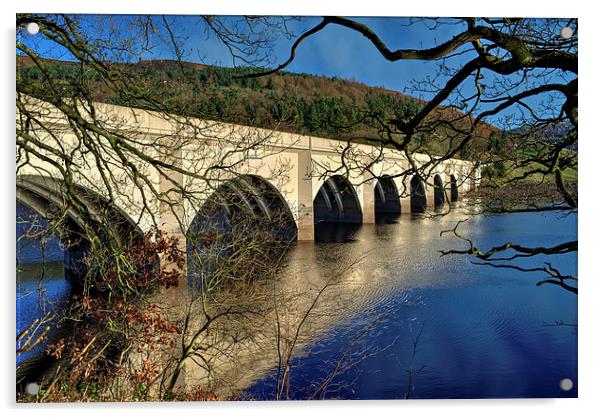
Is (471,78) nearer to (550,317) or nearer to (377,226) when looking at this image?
(550,317)

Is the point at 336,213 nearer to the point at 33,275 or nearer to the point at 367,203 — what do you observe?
the point at 367,203

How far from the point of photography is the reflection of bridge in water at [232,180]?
116 inches

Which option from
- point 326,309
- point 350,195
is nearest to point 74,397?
point 326,309

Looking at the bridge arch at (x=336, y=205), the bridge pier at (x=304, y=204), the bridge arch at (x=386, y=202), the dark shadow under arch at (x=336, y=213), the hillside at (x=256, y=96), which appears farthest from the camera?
the bridge arch at (x=336, y=205)

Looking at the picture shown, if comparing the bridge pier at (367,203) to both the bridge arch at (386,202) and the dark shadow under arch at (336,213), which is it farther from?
the dark shadow under arch at (336,213)

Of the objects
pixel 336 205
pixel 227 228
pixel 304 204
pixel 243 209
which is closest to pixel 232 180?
pixel 243 209

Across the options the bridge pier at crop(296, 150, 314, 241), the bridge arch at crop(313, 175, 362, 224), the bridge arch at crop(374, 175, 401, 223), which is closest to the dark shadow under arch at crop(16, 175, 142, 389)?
the bridge pier at crop(296, 150, 314, 241)

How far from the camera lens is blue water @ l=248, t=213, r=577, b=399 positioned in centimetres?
387

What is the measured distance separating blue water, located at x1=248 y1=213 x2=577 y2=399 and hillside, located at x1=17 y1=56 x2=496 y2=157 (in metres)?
1.46

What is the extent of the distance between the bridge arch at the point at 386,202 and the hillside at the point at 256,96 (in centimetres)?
211

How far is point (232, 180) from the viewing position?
12.1 feet

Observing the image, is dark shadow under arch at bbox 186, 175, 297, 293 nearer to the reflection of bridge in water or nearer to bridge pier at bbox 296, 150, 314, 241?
the reflection of bridge in water

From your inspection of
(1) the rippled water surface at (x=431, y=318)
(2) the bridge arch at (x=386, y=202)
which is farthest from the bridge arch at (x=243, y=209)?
(2) the bridge arch at (x=386, y=202)
